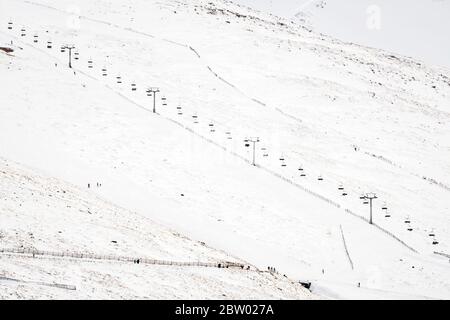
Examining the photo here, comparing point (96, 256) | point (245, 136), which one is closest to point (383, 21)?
point (245, 136)

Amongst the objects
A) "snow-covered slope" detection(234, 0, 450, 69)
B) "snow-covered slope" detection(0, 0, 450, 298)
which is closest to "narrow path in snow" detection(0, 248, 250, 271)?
"snow-covered slope" detection(0, 0, 450, 298)

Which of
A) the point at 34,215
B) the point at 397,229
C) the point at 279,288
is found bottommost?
the point at 397,229

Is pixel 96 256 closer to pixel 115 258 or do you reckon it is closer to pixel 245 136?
pixel 115 258

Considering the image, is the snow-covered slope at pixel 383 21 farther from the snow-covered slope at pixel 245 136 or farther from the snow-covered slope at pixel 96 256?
the snow-covered slope at pixel 96 256

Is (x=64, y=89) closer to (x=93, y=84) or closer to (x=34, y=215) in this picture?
(x=93, y=84)

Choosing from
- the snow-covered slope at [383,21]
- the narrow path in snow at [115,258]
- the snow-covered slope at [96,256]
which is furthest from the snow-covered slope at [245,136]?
the snow-covered slope at [383,21]
